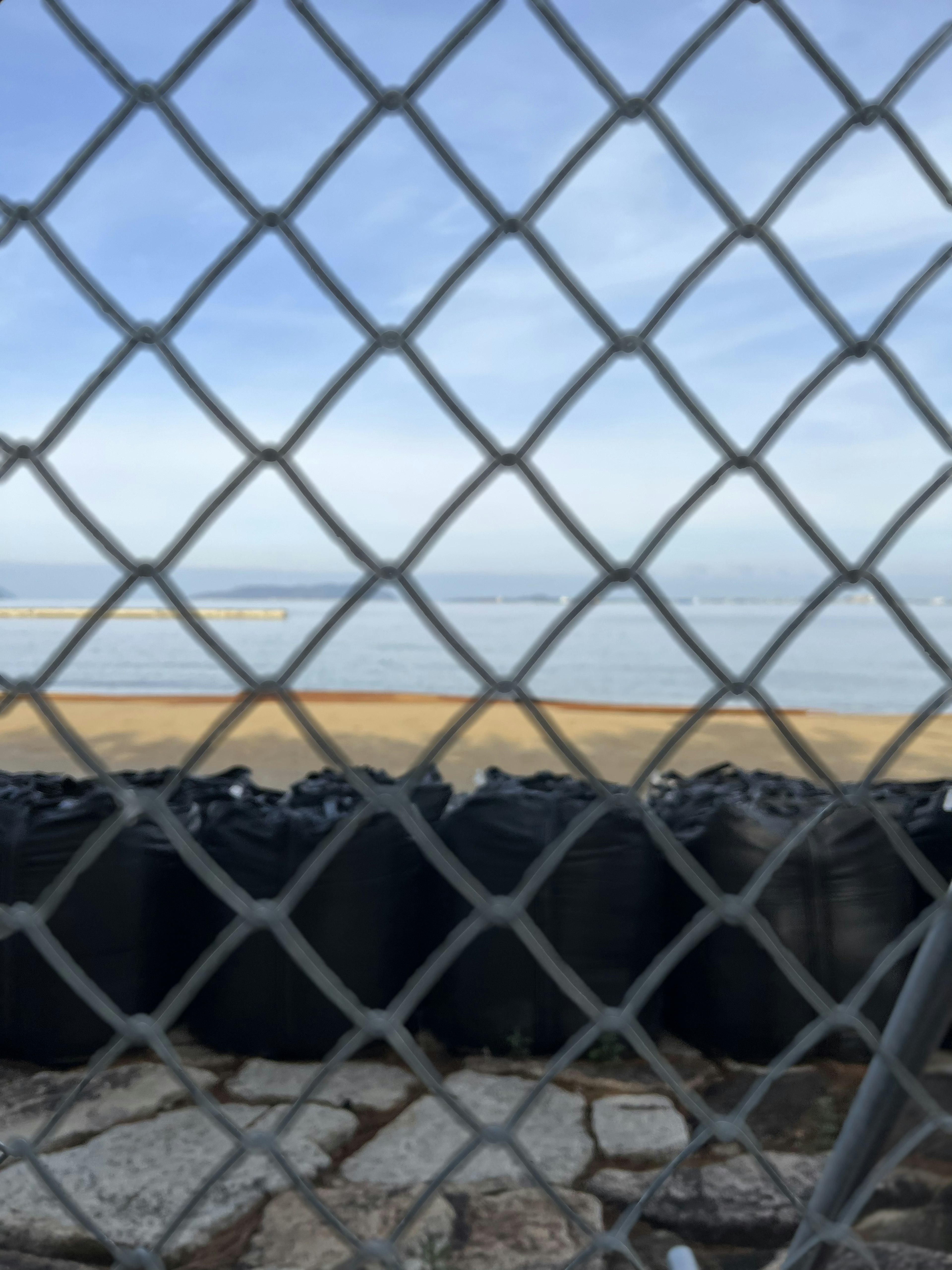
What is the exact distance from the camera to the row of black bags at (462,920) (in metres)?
2.24

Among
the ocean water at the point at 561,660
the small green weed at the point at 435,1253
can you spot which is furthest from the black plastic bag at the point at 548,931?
the ocean water at the point at 561,660

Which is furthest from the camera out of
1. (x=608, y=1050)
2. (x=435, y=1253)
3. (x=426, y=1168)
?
(x=608, y=1050)

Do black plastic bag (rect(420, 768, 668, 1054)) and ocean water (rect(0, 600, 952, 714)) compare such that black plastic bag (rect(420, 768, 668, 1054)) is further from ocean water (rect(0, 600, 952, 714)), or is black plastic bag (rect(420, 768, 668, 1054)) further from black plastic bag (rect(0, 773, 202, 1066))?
ocean water (rect(0, 600, 952, 714))

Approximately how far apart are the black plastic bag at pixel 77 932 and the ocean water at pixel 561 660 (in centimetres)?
382

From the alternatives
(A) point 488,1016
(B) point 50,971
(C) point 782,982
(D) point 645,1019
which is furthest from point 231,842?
(C) point 782,982

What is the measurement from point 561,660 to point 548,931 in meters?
8.76

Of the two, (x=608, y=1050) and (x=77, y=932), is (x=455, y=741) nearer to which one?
(x=608, y=1050)

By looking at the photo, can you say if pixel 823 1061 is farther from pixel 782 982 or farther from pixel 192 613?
pixel 192 613

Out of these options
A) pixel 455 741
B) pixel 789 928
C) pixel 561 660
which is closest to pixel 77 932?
pixel 789 928

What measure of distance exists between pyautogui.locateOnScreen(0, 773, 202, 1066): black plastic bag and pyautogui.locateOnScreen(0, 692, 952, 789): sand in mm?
2346

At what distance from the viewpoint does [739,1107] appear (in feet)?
2.48

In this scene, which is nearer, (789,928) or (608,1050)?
(789,928)

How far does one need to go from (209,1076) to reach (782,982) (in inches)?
51.0

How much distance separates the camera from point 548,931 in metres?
2.29
